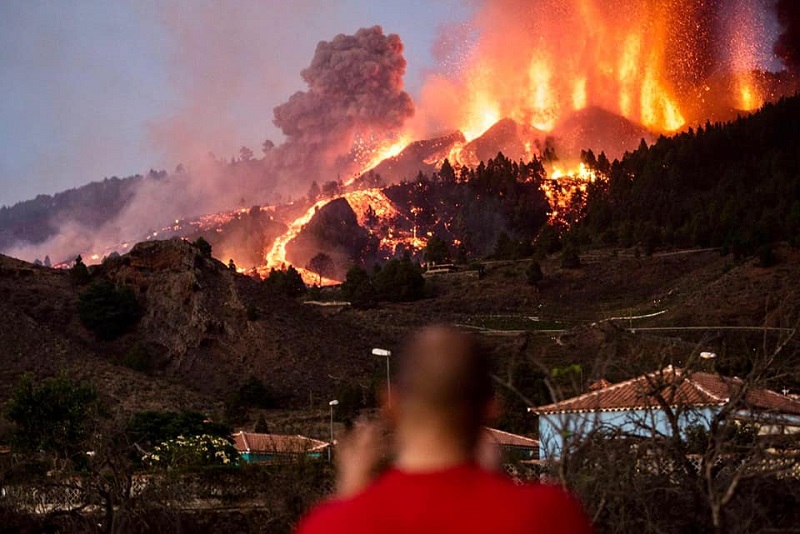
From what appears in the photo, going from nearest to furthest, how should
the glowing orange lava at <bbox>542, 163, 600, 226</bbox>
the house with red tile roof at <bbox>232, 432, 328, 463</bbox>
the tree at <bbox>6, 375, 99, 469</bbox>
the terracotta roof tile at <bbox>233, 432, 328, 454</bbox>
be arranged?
the house with red tile roof at <bbox>232, 432, 328, 463</bbox> < the tree at <bbox>6, 375, 99, 469</bbox> < the terracotta roof tile at <bbox>233, 432, 328, 454</bbox> < the glowing orange lava at <bbox>542, 163, 600, 226</bbox>

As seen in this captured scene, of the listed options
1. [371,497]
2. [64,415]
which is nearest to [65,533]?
[64,415]

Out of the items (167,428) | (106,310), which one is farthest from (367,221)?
(167,428)

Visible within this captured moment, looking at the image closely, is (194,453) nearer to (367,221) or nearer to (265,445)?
(265,445)

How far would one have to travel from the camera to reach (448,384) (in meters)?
2.34

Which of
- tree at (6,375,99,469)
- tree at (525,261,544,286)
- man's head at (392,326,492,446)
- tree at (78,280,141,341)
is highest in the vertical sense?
tree at (525,261,544,286)

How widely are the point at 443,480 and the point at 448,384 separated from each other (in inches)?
8.8

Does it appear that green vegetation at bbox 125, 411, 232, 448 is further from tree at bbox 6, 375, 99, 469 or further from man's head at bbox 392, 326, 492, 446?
man's head at bbox 392, 326, 492, 446

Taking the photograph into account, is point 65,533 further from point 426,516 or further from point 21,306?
point 21,306

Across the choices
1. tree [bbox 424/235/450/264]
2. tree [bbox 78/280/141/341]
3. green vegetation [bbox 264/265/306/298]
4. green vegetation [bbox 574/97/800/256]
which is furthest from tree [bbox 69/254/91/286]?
green vegetation [bbox 574/97/800/256]

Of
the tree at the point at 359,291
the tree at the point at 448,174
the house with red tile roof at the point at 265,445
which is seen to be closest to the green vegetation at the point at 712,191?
the tree at the point at 359,291

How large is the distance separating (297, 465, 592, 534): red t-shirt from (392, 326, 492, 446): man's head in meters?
0.13

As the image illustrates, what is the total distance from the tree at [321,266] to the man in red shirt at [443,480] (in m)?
143

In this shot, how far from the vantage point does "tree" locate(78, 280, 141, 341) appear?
5703cm

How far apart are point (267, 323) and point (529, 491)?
5704 cm
